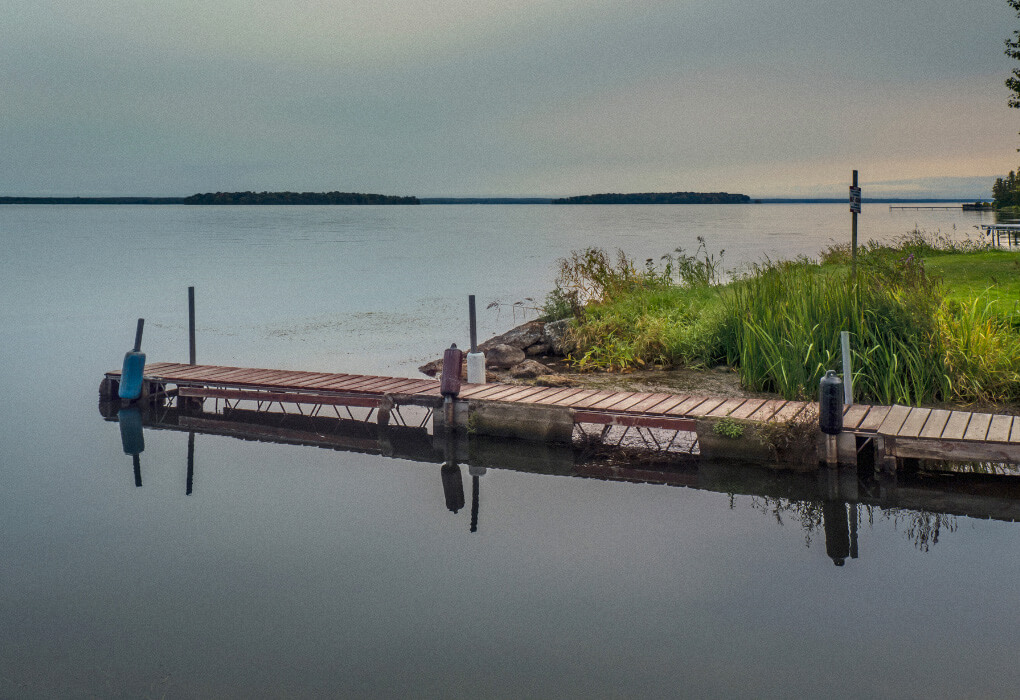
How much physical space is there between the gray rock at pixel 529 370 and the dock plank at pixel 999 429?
6015mm

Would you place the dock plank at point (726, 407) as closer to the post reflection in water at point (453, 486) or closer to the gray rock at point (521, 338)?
the post reflection in water at point (453, 486)

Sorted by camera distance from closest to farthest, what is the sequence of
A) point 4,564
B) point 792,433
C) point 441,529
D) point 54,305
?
point 4,564, point 441,529, point 792,433, point 54,305

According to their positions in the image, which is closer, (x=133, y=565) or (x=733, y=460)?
(x=133, y=565)

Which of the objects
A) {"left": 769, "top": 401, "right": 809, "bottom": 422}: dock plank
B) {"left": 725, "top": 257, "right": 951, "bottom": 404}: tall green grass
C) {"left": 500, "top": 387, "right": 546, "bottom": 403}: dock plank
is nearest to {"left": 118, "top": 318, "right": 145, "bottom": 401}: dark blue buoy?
{"left": 500, "top": 387, "right": 546, "bottom": 403}: dock plank

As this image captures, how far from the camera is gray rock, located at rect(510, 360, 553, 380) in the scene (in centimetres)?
1239

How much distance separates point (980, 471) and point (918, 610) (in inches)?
121

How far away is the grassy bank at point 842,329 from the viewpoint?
9.62 metres

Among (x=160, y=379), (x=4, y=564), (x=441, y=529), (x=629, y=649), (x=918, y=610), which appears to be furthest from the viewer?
(x=160, y=379)

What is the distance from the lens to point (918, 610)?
556cm

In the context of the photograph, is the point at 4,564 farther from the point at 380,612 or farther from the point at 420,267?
the point at 420,267

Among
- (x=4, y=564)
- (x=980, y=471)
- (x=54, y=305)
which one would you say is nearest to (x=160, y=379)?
(x=4, y=564)

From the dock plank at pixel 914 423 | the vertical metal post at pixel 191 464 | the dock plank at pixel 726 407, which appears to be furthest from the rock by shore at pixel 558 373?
the vertical metal post at pixel 191 464

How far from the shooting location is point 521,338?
14133 mm

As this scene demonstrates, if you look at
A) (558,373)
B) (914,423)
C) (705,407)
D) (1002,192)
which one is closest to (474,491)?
(705,407)
